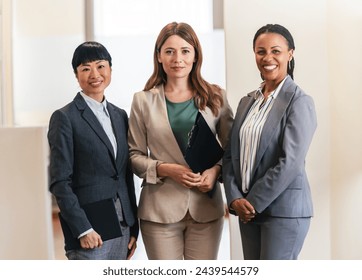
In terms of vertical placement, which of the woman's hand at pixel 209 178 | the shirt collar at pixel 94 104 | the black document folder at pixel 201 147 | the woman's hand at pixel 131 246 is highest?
the shirt collar at pixel 94 104

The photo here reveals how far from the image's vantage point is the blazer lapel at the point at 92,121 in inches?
62.1

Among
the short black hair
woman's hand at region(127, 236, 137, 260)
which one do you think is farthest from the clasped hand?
the short black hair

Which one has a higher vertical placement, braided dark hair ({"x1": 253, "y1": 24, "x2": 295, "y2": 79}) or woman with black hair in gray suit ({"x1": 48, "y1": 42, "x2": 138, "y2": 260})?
braided dark hair ({"x1": 253, "y1": 24, "x2": 295, "y2": 79})

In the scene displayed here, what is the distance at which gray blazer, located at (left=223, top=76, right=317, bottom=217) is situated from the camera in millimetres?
1475

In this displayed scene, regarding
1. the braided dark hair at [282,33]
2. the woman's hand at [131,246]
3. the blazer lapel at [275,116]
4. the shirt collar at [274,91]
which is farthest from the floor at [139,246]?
the braided dark hair at [282,33]

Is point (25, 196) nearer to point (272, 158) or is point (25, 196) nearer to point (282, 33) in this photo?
point (272, 158)

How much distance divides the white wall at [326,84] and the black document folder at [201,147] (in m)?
0.13

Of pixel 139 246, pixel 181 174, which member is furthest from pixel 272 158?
pixel 139 246

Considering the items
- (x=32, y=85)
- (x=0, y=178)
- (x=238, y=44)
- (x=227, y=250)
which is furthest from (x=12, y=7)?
(x=227, y=250)

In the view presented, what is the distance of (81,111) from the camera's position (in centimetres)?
158

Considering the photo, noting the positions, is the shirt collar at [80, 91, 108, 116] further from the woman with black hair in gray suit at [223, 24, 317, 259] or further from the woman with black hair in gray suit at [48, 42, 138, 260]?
the woman with black hair in gray suit at [223, 24, 317, 259]

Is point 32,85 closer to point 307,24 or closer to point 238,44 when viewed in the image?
point 238,44

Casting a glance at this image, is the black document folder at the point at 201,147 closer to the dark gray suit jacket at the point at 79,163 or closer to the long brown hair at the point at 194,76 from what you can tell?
the long brown hair at the point at 194,76

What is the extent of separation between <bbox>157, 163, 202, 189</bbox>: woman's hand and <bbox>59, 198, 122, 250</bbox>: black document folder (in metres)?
0.19
